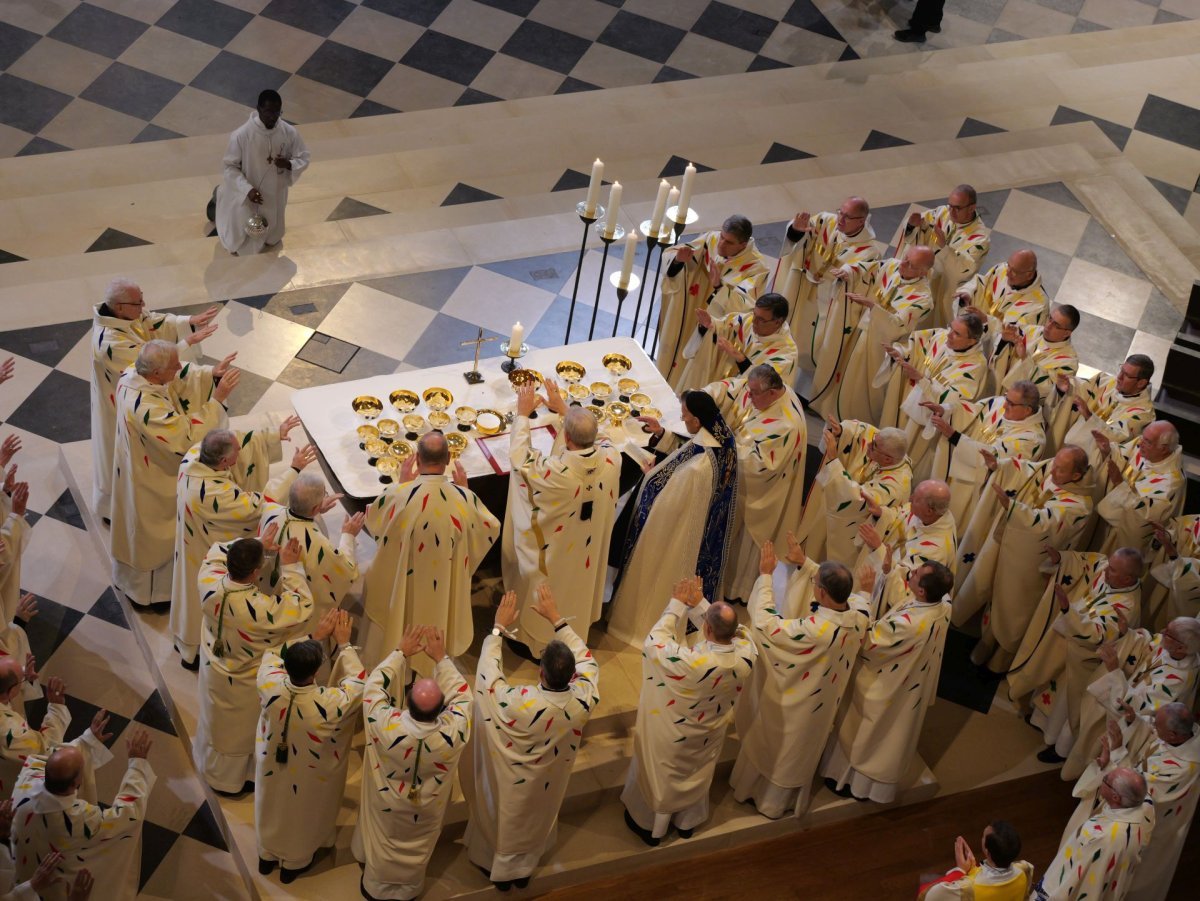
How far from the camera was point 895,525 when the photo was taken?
7969mm

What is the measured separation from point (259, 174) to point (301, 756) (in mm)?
5069

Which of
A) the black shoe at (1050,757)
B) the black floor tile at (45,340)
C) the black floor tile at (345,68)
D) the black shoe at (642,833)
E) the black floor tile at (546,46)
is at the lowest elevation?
the black shoe at (642,833)

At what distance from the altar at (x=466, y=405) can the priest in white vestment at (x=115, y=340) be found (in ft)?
2.21

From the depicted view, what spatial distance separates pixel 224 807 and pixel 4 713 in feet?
3.90

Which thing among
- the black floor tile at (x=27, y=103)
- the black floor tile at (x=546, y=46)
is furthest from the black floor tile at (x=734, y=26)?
the black floor tile at (x=27, y=103)

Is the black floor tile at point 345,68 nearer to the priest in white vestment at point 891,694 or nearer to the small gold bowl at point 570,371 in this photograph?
the small gold bowl at point 570,371

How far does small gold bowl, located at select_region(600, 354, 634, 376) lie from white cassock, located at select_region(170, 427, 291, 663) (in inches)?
77.5

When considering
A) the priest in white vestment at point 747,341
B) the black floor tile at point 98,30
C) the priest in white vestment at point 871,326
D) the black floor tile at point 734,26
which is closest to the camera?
the priest in white vestment at point 747,341

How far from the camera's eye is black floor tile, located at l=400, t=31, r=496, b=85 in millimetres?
13477

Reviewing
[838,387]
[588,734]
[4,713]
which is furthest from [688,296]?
[4,713]

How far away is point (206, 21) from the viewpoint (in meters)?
13.4

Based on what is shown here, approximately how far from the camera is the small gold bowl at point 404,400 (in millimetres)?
8203

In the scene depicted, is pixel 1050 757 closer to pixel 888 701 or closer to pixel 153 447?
pixel 888 701

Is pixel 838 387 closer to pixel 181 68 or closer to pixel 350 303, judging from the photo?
pixel 350 303
